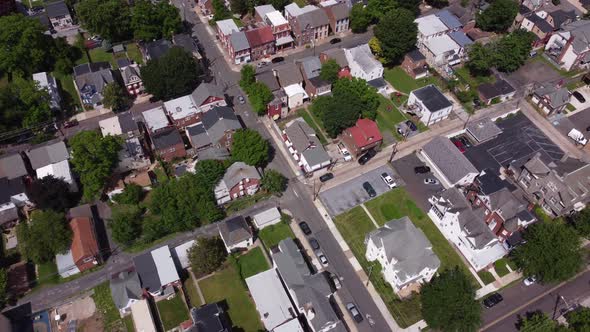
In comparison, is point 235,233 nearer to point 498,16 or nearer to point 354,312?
point 354,312

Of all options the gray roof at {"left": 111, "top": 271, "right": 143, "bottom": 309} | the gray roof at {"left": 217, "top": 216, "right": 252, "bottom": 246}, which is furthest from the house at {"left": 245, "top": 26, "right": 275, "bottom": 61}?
the gray roof at {"left": 111, "top": 271, "right": 143, "bottom": 309}

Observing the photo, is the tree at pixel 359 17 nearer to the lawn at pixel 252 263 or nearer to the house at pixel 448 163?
the house at pixel 448 163

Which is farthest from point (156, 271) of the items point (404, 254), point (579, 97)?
point (579, 97)

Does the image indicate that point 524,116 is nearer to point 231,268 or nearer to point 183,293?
point 231,268

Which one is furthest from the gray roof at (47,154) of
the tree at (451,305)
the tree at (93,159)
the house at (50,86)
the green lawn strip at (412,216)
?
the tree at (451,305)

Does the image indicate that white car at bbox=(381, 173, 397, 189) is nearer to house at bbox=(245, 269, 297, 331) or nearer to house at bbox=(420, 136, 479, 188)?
house at bbox=(420, 136, 479, 188)

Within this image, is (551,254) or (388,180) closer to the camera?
(551,254)
